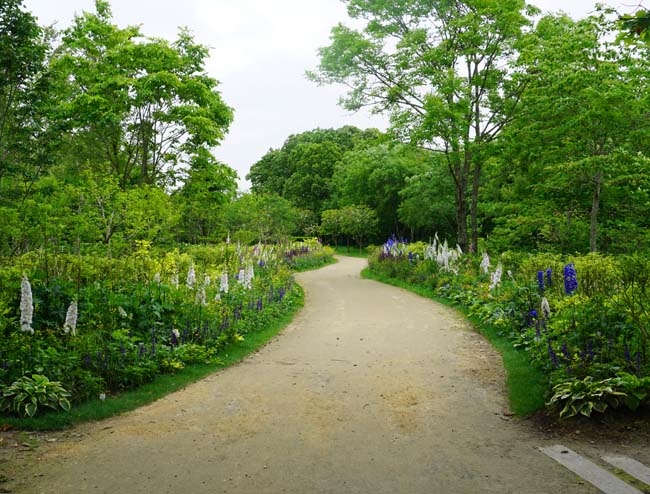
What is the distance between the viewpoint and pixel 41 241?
11570 millimetres

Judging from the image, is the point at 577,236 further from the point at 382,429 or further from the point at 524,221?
the point at 382,429

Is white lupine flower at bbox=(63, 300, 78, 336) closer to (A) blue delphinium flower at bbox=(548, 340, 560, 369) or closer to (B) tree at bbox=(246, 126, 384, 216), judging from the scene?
(A) blue delphinium flower at bbox=(548, 340, 560, 369)

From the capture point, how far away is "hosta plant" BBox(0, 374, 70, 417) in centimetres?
460

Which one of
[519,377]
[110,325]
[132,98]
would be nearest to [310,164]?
[132,98]

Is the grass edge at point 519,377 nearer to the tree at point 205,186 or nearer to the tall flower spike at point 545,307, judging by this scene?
the tall flower spike at point 545,307

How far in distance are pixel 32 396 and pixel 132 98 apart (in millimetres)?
14201

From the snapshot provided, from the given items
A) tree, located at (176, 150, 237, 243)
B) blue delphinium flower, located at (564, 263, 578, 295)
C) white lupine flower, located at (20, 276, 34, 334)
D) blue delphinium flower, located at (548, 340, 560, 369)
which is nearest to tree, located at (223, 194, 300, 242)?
tree, located at (176, 150, 237, 243)

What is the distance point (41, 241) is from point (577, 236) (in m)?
13.8

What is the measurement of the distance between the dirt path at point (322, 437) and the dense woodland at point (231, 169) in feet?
3.05

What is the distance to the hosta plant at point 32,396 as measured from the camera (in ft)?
15.1

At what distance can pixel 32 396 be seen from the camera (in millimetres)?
4664

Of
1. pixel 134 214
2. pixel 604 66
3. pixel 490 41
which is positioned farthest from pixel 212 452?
pixel 490 41

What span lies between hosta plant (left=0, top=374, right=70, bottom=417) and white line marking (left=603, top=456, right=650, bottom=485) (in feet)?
15.4

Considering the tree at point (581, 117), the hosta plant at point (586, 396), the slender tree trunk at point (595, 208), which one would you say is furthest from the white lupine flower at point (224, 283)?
the slender tree trunk at point (595, 208)
